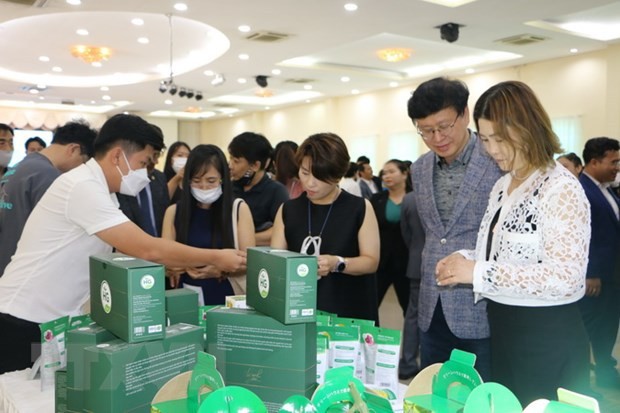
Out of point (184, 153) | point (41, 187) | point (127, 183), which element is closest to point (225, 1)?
point (184, 153)

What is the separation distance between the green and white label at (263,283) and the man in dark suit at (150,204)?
1590 mm

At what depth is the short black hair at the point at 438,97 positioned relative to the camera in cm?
190

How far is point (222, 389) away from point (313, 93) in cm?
1324

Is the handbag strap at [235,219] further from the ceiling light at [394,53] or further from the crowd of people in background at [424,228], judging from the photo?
the ceiling light at [394,53]

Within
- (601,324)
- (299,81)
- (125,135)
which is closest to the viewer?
(125,135)

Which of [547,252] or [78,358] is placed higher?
[547,252]

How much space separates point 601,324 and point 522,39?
5.57 metres

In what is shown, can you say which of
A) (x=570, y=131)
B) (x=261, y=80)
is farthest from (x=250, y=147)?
(x=261, y=80)

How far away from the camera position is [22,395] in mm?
1654

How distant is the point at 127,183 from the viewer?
2.08 m

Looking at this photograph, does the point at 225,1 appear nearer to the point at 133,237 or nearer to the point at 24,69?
the point at 133,237

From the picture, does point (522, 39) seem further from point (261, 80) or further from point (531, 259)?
point (531, 259)

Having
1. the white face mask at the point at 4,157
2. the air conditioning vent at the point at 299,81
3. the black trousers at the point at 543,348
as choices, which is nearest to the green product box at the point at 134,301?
the black trousers at the point at 543,348

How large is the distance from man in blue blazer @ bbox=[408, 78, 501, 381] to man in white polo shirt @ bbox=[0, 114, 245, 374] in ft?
2.21
